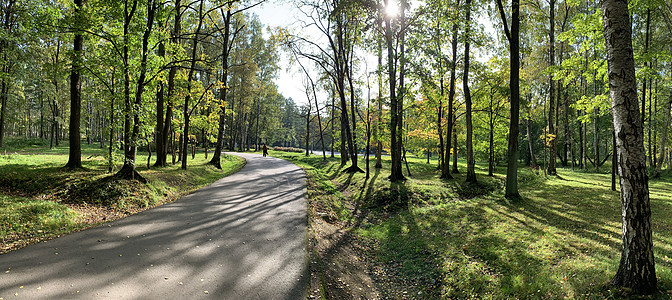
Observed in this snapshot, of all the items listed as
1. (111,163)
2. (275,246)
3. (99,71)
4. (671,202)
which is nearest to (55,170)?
(111,163)

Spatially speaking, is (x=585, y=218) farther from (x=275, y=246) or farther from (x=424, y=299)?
(x=275, y=246)

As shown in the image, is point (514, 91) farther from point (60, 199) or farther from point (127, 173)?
point (60, 199)

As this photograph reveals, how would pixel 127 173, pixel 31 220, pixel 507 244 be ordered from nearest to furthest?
pixel 31 220 → pixel 507 244 → pixel 127 173

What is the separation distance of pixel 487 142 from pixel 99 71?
926 inches

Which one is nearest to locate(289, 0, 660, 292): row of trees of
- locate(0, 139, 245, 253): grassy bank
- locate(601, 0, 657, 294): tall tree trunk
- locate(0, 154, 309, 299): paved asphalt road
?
locate(601, 0, 657, 294): tall tree trunk

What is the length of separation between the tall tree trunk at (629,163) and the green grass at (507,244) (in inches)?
10.5

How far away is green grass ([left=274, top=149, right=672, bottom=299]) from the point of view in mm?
4398

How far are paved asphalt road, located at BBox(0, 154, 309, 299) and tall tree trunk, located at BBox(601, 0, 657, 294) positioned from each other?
4.36m

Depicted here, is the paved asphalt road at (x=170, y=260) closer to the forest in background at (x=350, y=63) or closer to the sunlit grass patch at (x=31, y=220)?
the sunlit grass patch at (x=31, y=220)

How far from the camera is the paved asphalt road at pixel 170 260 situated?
12.4 feet

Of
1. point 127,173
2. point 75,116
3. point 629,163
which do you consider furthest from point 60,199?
point 629,163

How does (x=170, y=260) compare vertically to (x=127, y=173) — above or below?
below

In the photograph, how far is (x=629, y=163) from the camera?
3.54m

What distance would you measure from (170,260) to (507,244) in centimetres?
670
